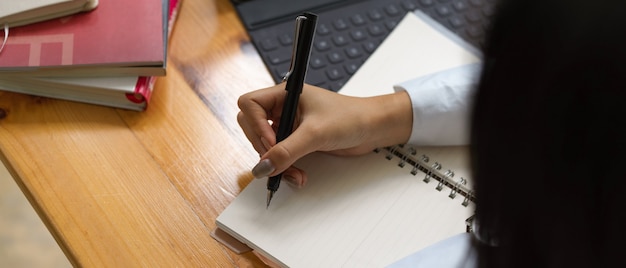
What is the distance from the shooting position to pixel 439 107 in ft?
2.55

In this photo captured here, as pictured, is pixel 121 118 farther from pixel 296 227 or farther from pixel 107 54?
pixel 296 227

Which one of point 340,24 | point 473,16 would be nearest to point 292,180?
point 340,24

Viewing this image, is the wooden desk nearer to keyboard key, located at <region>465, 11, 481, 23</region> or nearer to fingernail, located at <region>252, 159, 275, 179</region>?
fingernail, located at <region>252, 159, 275, 179</region>

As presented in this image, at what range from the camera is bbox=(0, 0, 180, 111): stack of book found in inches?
29.4

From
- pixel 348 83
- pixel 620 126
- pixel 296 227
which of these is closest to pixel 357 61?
pixel 348 83

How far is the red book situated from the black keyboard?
14 cm

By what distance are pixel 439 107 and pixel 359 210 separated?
0.53 ft

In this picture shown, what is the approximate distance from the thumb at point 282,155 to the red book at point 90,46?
180 mm

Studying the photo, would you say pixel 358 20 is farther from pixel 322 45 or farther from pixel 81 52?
pixel 81 52

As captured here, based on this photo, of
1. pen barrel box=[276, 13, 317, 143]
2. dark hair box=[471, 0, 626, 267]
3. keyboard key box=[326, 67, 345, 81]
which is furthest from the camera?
keyboard key box=[326, 67, 345, 81]

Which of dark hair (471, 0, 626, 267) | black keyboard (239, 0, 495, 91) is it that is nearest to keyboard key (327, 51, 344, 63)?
black keyboard (239, 0, 495, 91)

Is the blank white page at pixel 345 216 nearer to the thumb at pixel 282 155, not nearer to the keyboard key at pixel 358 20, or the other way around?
the thumb at pixel 282 155

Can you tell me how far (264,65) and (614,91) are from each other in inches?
20.4

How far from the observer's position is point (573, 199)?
43 cm
